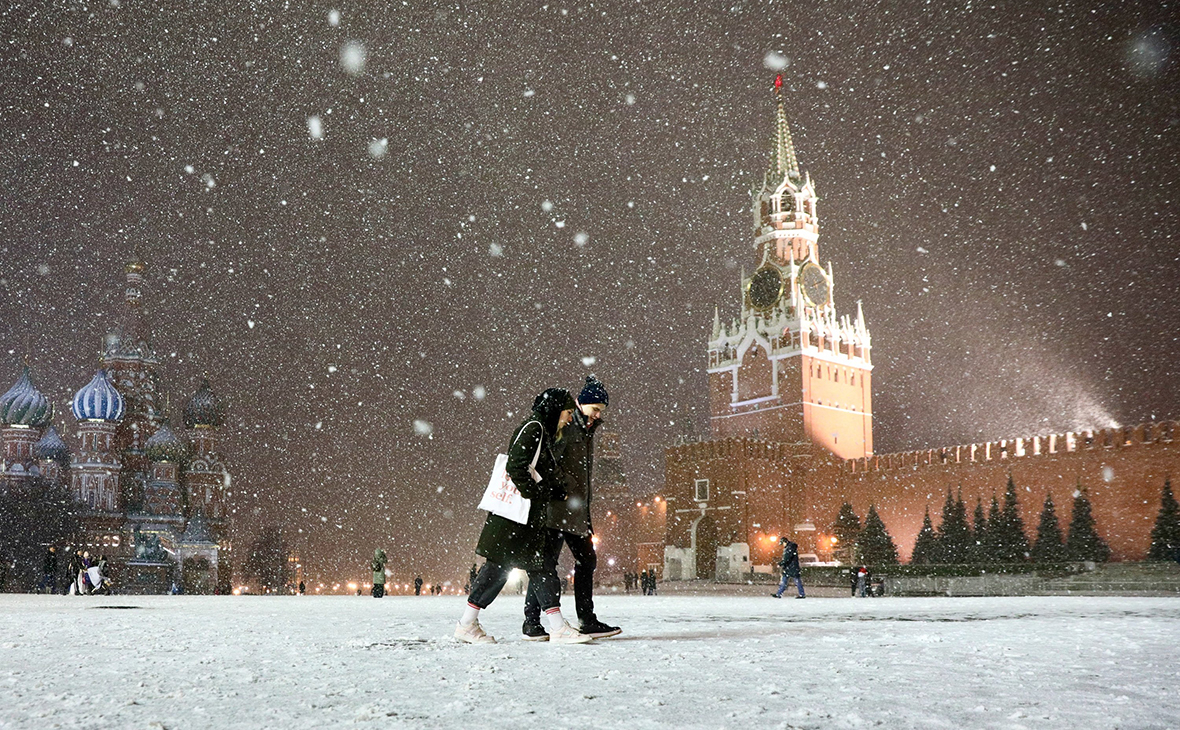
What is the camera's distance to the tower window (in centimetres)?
4594

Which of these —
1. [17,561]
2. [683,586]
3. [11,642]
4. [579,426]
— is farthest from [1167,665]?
[17,561]

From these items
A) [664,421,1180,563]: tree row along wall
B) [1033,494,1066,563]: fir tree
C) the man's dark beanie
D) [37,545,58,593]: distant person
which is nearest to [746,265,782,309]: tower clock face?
[664,421,1180,563]: tree row along wall

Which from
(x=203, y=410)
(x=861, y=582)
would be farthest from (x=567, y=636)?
(x=203, y=410)

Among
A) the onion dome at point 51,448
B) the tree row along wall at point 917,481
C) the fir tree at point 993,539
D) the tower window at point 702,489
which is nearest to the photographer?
the tree row along wall at point 917,481

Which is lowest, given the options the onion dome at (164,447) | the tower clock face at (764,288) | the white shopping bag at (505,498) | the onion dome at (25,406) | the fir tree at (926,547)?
the fir tree at (926,547)

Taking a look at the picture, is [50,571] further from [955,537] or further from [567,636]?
[955,537]

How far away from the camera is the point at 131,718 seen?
8.76 feet

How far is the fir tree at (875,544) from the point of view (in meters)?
38.9

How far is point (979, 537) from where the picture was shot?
34344 millimetres

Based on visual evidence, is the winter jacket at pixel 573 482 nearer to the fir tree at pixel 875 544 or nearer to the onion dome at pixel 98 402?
the fir tree at pixel 875 544

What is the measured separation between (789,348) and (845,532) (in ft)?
40.3

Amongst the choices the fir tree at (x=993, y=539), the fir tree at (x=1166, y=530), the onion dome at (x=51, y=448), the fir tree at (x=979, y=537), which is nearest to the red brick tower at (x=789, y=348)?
the fir tree at (x=979, y=537)

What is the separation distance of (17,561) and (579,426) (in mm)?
46763

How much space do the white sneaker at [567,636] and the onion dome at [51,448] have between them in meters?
61.5
